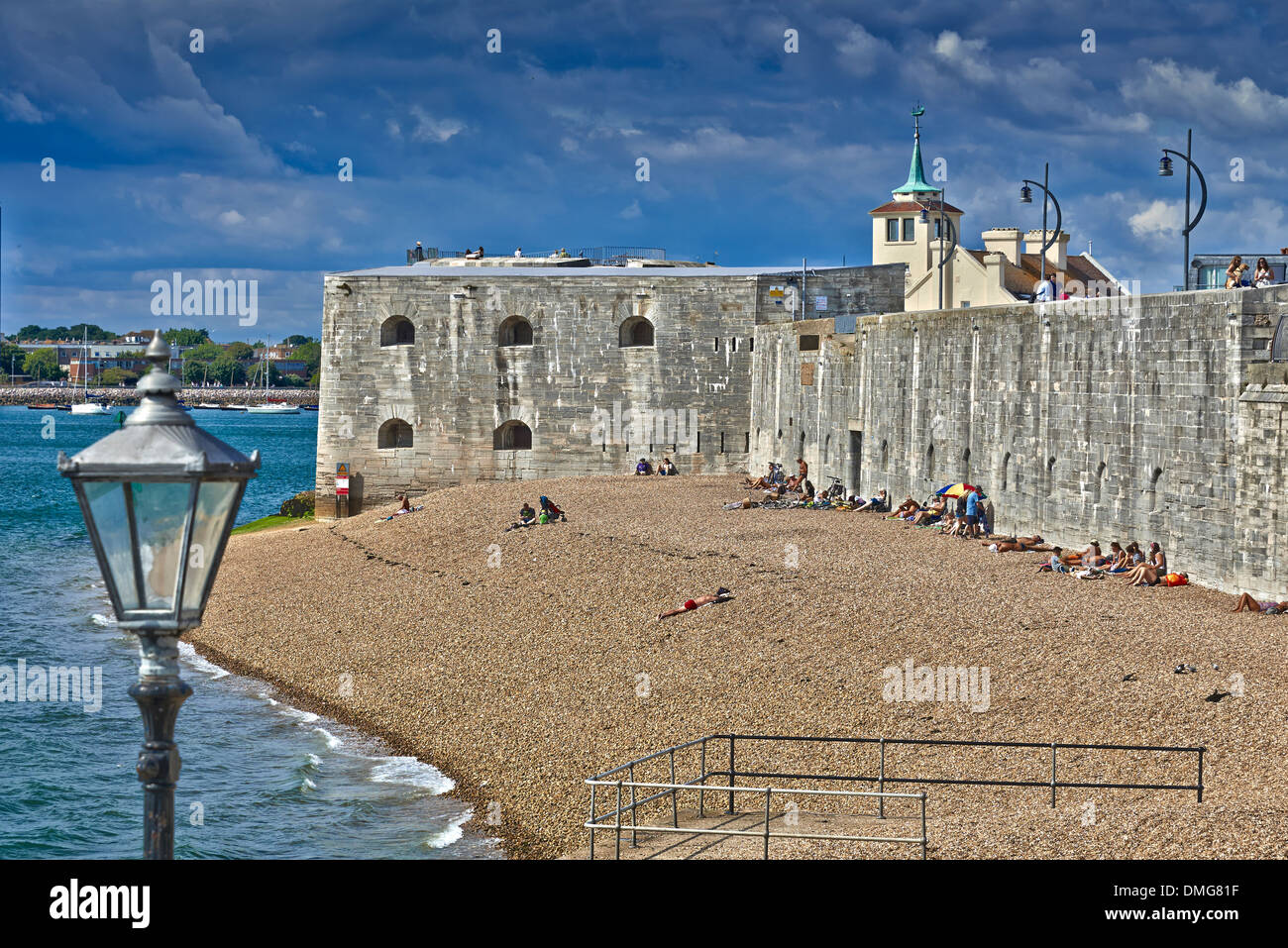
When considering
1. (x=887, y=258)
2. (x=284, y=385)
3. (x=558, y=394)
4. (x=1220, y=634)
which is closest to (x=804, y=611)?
(x=1220, y=634)

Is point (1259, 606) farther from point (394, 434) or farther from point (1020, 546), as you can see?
point (394, 434)

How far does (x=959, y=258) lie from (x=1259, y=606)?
42853mm

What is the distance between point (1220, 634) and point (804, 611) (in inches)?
236

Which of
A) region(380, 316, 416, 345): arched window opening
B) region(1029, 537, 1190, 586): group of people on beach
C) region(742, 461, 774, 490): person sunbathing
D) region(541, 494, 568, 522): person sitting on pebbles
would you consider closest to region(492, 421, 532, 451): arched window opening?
region(380, 316, 416, 345): arched window opening

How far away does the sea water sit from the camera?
16219mm

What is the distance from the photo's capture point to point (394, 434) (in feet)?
139

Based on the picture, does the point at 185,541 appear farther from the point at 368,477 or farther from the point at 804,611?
the point at 368,477

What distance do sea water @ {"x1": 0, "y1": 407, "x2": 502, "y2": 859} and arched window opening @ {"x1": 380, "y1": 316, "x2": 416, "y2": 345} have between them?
14280 millimetres

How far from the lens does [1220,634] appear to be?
16.7 m

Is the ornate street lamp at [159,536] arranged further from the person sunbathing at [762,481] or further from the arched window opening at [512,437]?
the arched window opening at [512,437]

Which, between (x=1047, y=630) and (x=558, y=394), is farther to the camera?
(x=558, y=394)

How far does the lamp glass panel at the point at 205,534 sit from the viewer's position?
456 cm

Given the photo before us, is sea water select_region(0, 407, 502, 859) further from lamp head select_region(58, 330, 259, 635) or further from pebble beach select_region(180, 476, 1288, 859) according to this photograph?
lamp head select_region(58, 330, 259, 635)

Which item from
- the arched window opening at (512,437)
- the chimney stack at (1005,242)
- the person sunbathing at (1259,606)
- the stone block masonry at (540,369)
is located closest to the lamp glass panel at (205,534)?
the person sunbathing at (1259,606)
